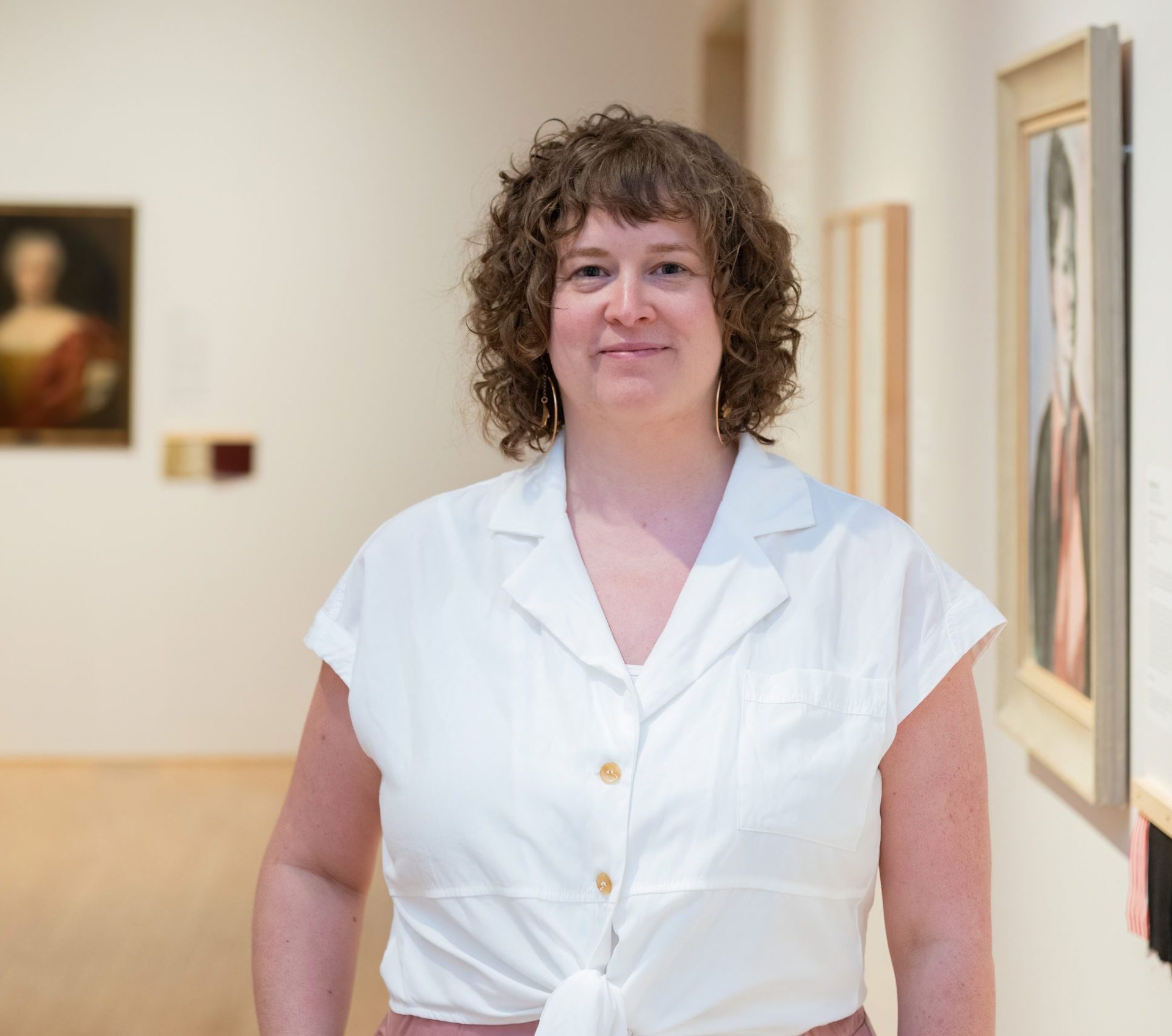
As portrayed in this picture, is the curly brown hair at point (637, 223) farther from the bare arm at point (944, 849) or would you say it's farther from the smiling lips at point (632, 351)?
the bare arm at point (944, 849)

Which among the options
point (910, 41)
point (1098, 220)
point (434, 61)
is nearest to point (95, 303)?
point (434, 61)

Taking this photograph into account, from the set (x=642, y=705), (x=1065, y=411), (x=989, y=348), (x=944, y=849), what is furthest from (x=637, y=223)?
(x=989, y=348)

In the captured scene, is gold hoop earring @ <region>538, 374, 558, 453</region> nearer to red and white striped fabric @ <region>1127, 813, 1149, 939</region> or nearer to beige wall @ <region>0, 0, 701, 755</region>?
red and white striped fabric @ <region>1127, 813, 1149, 939</region>

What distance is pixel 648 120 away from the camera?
5.65 feet

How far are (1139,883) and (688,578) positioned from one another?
0.96m

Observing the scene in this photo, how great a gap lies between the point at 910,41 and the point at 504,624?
2.71 metres

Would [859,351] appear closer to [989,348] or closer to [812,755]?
[989,348]

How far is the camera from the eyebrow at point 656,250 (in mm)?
1635

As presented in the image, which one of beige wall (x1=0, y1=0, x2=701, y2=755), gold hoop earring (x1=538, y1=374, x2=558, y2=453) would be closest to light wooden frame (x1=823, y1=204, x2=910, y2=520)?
gold hoop earring (x1=538, y1=374, x2=558, y2=453)

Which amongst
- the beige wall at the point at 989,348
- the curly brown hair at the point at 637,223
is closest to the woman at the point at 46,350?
the beige wall at the point at 989,348

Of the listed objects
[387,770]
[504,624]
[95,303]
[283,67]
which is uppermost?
[283,67]

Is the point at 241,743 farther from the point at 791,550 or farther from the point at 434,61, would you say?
the point at 791,550

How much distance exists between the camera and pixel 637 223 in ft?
5.36

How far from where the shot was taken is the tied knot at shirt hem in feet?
4.79
